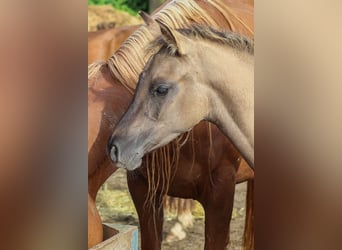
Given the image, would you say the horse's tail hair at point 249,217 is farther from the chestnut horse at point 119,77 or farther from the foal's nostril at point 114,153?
the foal's nostril at point 114,153

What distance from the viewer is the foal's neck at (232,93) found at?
1.94m

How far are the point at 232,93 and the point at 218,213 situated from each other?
470 millimetres

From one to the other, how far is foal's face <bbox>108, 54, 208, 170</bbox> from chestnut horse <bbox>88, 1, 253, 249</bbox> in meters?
0.06

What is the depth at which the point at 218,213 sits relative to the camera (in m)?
1.99

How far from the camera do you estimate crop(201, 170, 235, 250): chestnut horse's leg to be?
1976mm

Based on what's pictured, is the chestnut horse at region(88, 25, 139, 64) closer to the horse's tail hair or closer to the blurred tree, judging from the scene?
the blurred tree

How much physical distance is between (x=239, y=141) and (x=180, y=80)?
0.33m

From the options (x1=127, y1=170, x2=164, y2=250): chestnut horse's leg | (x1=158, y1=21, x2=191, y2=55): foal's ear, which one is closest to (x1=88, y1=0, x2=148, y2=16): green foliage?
(x1=158, y1=21, x2=191, y2=55): foal's ear
